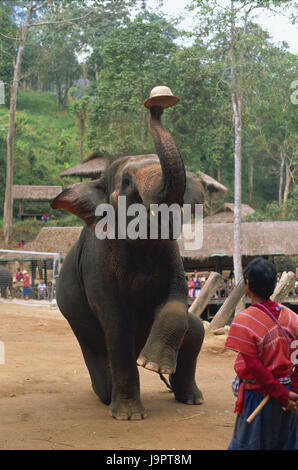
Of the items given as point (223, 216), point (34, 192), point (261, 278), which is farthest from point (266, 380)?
point (34, 192)

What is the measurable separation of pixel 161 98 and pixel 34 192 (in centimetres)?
3016

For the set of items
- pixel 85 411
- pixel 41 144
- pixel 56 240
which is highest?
pixel 41 144

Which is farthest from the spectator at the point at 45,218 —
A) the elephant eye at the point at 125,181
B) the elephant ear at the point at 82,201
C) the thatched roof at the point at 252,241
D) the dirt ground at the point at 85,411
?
the elephant eye at the point at 125,181

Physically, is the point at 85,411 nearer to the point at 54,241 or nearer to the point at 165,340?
the point at 165,340

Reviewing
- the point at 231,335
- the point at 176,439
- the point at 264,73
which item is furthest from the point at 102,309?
the point at 264,73

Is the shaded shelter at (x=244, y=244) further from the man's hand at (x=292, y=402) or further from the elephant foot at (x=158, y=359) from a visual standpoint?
the man's hand at (x=292, y=402)

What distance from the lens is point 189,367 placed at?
522cm

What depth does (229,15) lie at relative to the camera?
56.2 feet

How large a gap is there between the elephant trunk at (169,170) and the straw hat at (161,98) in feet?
0.66

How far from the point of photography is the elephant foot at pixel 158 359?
399 centimetres

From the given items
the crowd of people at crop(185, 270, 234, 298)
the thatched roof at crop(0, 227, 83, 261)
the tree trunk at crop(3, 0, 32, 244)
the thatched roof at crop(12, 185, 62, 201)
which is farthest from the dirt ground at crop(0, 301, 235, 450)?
the thatched roof at crop(12, 185, 62, 201)

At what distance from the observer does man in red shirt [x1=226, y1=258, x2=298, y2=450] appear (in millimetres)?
2840
